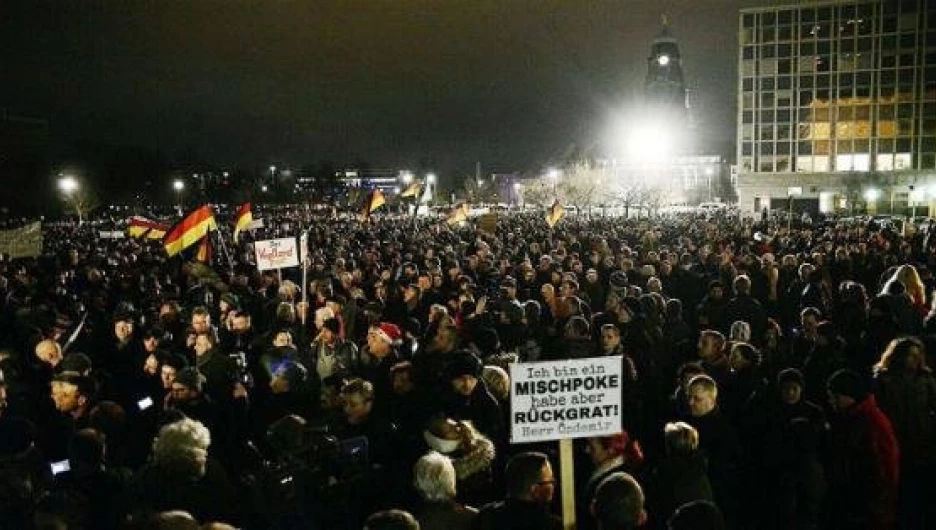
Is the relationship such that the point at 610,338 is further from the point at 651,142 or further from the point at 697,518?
the point at 651,142

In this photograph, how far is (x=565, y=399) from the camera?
15.9ft

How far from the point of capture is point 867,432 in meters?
5.61

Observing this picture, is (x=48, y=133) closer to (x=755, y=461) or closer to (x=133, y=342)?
(x=133, y=342)

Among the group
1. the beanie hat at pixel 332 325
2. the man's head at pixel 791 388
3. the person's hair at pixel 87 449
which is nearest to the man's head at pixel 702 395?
the man's head at pixel 791 388

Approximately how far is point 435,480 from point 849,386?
324 centimetres

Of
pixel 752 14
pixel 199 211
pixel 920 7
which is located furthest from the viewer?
pixel 752 14

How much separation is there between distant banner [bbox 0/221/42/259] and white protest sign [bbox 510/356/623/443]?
18350mm

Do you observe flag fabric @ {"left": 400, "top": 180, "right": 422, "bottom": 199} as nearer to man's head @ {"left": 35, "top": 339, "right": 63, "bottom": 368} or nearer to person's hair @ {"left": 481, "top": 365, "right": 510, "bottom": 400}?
man's head @ {"left": 35, "top": 339, "right": 63, "bottom": 368}

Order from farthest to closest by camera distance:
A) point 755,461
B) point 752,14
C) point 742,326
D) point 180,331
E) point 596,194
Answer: point 596,194, point 752,14, point 180,331, point 742,326, point 755,461

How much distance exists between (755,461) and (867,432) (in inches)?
31.9

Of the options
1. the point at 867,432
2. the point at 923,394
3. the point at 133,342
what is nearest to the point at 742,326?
the point at 923,394

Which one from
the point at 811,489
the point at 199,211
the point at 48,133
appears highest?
the point at 48,133

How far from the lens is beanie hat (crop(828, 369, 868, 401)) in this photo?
5.67 meters

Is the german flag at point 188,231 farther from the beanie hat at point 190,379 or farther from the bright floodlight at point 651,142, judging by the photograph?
the bright floodlight at point 651,142
